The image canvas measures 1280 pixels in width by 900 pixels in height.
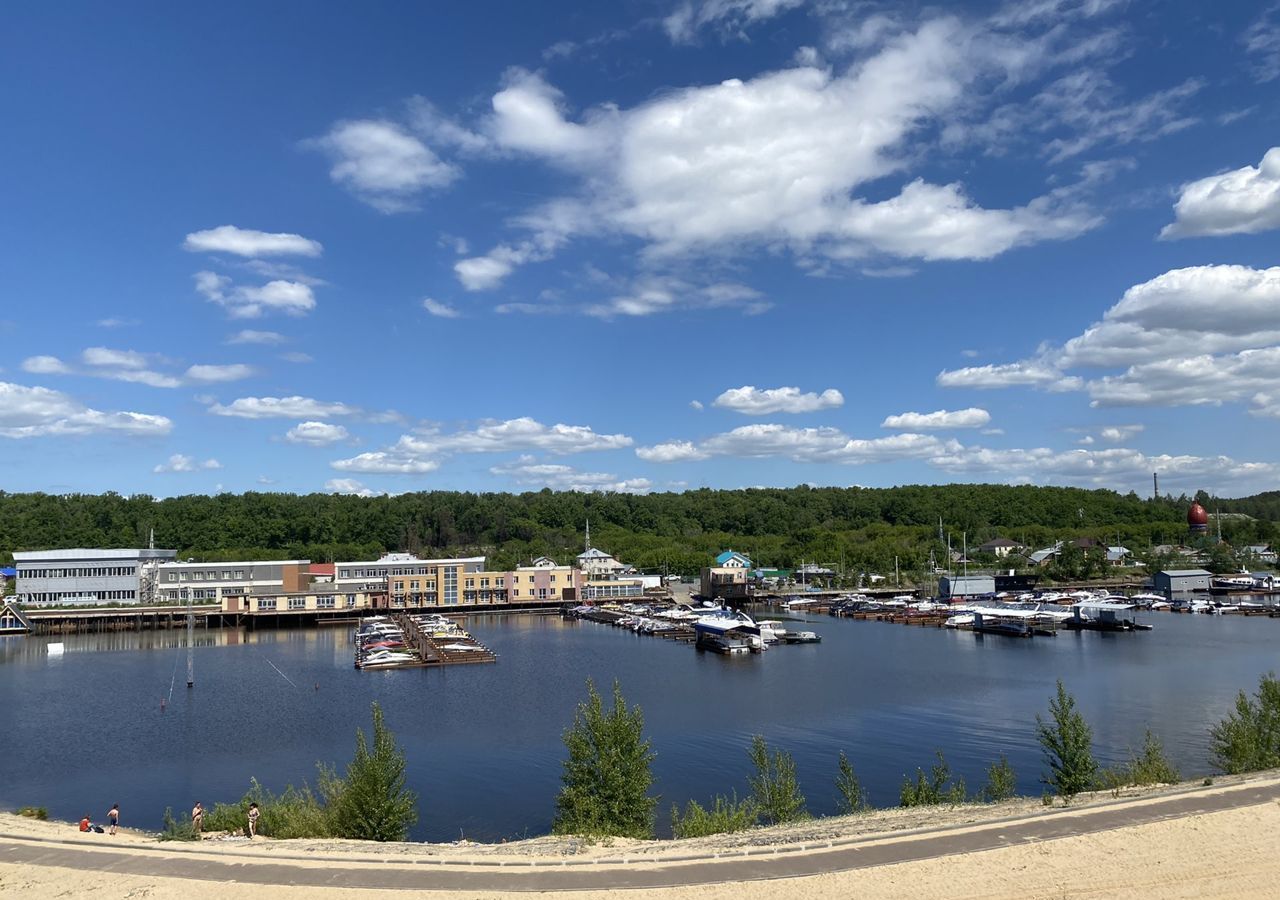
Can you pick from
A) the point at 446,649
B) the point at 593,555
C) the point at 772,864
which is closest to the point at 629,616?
the point at 446,649

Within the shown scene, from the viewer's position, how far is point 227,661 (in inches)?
2181

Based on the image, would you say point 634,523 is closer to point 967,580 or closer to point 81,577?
point 967,580

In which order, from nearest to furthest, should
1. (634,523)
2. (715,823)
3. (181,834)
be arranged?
(181,834), (715,823), (634,523)

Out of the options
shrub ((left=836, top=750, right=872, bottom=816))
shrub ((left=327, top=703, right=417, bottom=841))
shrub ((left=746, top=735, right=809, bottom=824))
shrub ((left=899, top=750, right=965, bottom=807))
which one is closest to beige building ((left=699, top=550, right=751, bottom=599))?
shrub ((left=836, top=750, right=872, bottom=816))

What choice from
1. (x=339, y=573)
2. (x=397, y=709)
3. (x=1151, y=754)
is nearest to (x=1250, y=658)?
(x=1151, y=754)

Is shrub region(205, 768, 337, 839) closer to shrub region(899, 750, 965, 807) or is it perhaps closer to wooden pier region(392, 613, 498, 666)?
shrub region(899, 750, 965, 807)

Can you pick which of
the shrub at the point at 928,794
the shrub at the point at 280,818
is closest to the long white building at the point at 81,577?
the shrub at the point at 280,818

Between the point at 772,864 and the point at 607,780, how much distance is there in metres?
6.11

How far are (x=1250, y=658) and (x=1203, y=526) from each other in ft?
257

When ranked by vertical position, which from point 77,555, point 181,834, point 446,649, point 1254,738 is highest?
point 77,555

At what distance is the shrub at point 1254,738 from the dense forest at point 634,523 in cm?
8468

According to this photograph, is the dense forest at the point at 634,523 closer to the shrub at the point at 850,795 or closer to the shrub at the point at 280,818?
the shrub at the point at 850,795

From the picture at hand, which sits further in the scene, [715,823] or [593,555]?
[593,555]

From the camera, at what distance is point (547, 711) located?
37.2m
